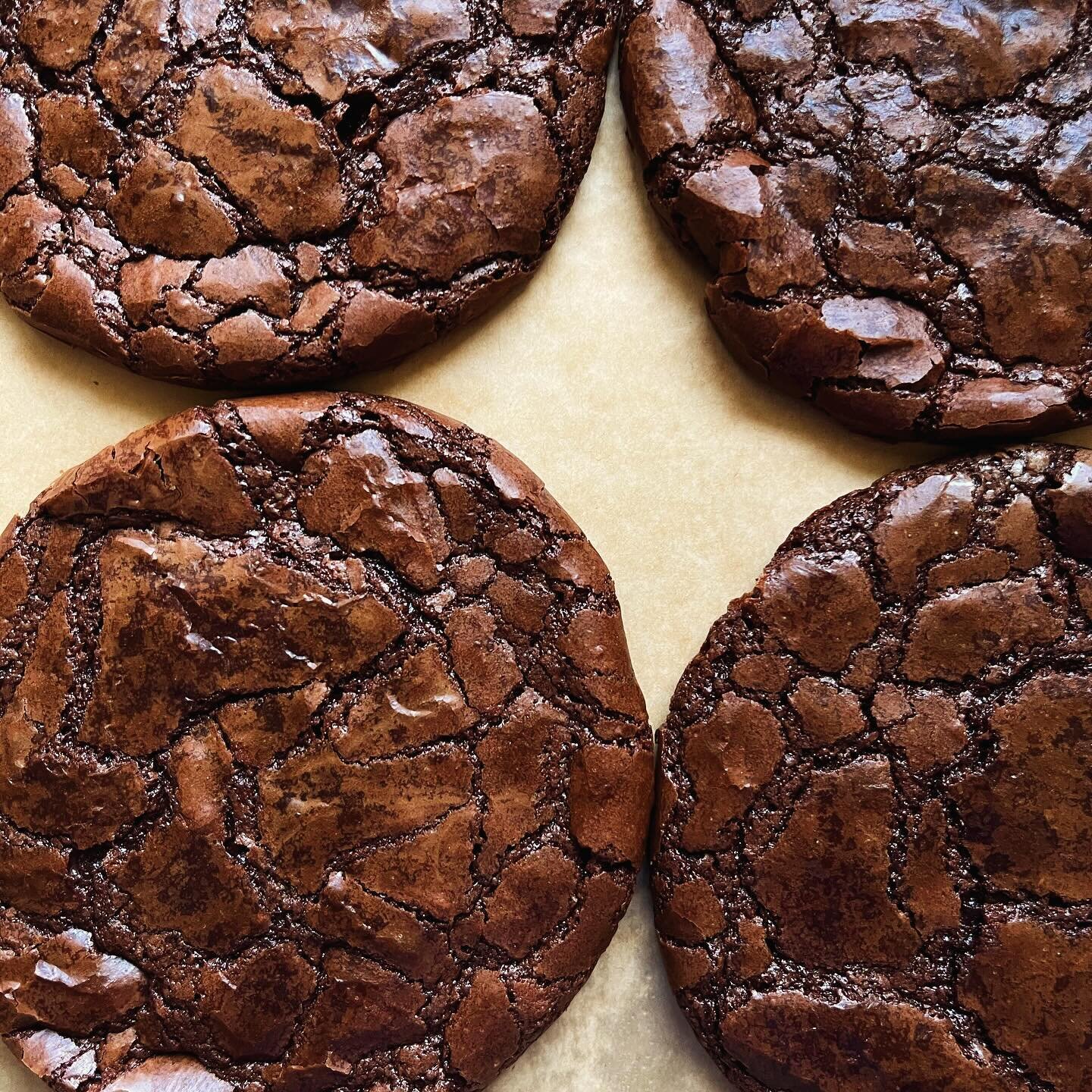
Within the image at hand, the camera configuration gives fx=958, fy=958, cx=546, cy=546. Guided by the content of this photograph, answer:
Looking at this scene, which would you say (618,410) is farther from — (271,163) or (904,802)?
(904,802)

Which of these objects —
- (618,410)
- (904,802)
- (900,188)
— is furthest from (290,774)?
(900,188)

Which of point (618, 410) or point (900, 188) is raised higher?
point (900, 188)

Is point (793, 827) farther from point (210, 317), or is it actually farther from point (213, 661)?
point (210, 317)

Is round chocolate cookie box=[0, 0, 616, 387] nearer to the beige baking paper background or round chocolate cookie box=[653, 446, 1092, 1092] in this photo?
the beige baking paper background

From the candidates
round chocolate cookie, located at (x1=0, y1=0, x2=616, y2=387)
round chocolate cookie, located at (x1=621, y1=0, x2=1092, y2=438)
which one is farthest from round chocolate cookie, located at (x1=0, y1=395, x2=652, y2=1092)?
round chocolate cookie, located at (x1=621, y1=0, x2=1092, y2=438)

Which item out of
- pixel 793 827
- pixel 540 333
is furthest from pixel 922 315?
pixel 793 827

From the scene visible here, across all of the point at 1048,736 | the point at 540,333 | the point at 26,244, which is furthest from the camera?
the point at 540,333
